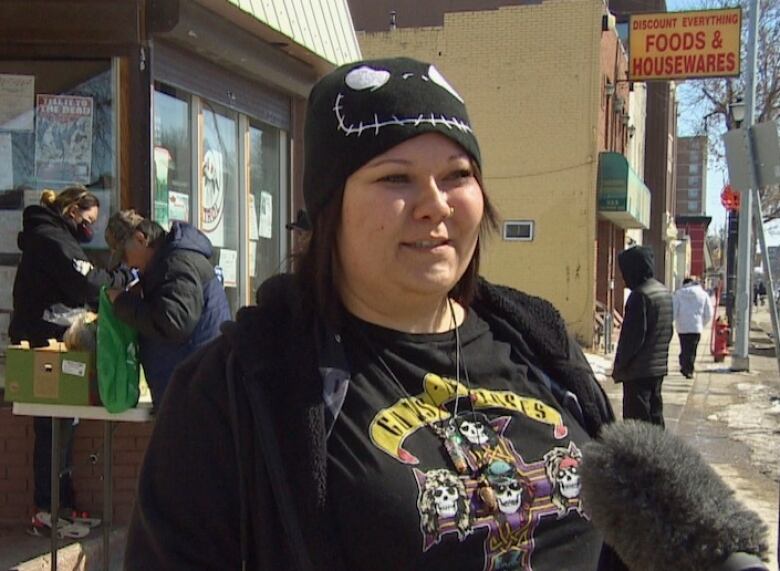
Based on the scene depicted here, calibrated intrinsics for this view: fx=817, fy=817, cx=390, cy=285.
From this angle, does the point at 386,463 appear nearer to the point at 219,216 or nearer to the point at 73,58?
the point at 73,58

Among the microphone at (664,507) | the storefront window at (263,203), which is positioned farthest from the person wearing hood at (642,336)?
the microphone at (664,507)

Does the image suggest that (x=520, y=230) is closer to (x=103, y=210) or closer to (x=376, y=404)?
(x=103, y=210)

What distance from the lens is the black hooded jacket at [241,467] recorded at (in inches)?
55.2

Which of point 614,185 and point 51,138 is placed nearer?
point 51,138

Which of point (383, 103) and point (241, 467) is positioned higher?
point (383, 103)

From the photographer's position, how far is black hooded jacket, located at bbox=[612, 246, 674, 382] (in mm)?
6902

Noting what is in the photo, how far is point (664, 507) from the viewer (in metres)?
1.11

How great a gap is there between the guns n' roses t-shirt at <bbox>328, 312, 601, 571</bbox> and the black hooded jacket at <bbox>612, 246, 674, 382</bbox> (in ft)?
Answer: 17.9

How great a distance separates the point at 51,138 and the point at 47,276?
0.98 m

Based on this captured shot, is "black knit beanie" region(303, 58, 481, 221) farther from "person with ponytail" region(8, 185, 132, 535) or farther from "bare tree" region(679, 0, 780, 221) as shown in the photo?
"bare tree" region(679, 0, 780, 221)

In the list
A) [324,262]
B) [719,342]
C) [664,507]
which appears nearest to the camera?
[664,507]

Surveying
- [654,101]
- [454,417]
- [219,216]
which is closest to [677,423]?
[219,216]

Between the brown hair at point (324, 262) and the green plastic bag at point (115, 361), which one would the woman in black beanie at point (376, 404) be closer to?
the brown hair at point (324, 262)

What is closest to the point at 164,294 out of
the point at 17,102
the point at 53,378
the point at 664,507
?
the point at 53,378
